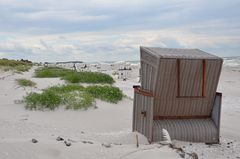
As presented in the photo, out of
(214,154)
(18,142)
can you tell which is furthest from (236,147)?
(18,142)

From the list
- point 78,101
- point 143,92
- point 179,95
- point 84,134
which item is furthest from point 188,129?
point 78,101

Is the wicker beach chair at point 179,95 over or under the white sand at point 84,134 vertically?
over

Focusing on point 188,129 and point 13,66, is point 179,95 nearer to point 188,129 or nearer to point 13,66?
point 188,129

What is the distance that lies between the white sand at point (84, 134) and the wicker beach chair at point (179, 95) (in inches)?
11.8

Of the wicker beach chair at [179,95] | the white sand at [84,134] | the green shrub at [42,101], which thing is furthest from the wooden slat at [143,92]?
the green shrub at [42,101]

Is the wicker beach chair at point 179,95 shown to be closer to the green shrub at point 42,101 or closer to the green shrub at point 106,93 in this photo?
the green shrub at point 42,101

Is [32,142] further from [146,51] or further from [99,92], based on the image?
[99,92]

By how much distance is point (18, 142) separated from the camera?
665 cm

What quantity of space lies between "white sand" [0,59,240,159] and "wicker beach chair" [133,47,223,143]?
300 mm

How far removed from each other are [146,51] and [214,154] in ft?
→ 7.91

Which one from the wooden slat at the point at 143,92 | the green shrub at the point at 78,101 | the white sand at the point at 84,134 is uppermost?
the wooden slat at the point at 143,92

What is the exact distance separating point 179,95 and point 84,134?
2314 millimetres

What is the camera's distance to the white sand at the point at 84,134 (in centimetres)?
651

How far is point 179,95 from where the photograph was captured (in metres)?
8.00
